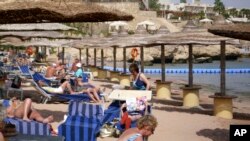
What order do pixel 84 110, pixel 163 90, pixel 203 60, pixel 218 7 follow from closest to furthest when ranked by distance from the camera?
pixel 84 110 < pixel 163 90 < pixel 203 60 < pixel 218 7

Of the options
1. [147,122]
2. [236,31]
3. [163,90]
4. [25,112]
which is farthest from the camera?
[163,90]

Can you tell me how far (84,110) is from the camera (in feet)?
23.5

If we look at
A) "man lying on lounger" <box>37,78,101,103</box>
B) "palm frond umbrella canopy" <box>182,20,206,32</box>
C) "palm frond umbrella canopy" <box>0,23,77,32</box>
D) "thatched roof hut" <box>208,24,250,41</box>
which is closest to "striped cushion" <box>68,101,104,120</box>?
"thatched roof hut" <box>208,24,250,41</box>

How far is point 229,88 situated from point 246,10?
9757 cm

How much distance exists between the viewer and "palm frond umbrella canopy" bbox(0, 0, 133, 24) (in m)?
6.44

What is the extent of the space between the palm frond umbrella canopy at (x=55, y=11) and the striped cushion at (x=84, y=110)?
1.31 meters

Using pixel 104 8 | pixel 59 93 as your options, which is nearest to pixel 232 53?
pixel 59 93

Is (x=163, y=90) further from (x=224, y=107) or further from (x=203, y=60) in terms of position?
(x=203, y=60)

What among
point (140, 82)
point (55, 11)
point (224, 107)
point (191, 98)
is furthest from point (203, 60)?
point (55, 11)

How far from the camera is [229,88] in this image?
22656mm

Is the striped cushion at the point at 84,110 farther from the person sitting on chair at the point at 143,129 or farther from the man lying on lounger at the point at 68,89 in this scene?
the man lying on lounger at the point at 68,89

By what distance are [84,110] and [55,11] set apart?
1.59 meters

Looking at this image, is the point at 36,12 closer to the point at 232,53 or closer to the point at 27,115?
the point at 27,115

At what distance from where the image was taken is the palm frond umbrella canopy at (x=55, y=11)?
21.1 ft
